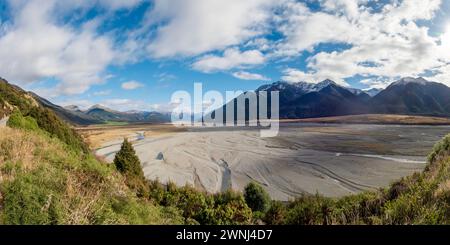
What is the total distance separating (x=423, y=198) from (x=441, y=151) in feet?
20.6

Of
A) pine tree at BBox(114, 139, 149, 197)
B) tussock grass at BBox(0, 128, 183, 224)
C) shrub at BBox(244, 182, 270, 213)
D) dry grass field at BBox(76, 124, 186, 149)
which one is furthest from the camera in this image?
dry grass field at BBox(76, 124, 186, 149)

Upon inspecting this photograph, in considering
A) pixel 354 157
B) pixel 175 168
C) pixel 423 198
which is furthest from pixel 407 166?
pixel 423 198

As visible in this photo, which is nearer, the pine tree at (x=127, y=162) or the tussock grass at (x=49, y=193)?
the tussock grass at (x=49, y=193)

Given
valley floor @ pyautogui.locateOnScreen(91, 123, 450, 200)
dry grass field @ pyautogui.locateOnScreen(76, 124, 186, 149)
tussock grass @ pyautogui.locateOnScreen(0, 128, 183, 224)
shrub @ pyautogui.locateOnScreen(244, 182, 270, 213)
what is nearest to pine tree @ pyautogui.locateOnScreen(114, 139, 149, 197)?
shrub @ pyautogui.locateOnScreen(244, 182, 270, 213)

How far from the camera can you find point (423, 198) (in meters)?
5.52

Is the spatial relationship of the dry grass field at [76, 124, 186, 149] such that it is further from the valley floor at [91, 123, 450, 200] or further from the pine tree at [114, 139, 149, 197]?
the pine tree at [114, 139, 149, 197]

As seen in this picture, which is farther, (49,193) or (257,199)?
(257,199)

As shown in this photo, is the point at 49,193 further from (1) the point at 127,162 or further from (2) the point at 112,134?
(2) the point at 112,134

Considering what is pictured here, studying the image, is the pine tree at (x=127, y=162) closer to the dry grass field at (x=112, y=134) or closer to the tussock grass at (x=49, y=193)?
the tussock grass at (x=49, y=193)

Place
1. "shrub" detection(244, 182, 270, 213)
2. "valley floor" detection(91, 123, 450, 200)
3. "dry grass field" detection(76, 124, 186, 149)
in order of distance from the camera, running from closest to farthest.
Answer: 1. "shrub" detection(244, 182, 270, 213)
2. "valley floor" detection(91, 123, 450, 200)
3. "dry grass field" detection(76, 124, 186, 149)

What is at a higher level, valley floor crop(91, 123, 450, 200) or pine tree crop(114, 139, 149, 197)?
pine tree crop(114, 139, 149, 197)

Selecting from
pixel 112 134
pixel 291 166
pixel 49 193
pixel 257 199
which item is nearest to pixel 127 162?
pixel 257 199

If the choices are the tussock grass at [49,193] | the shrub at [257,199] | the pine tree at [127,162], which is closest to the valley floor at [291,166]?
the shrub at [257,199]
